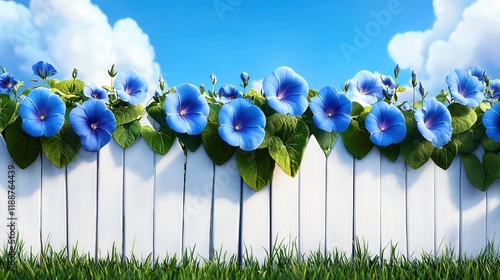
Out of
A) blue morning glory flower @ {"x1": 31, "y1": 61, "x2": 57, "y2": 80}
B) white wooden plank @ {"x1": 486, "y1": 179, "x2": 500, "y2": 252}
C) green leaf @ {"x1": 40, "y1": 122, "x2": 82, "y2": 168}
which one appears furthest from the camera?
white wooden plank @ {"x1": 486, "y1": 179, "x2": 500, "y2": 252}

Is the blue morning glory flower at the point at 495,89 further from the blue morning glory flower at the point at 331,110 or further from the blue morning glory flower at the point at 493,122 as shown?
the blue morning glory flower at the point at 331,110

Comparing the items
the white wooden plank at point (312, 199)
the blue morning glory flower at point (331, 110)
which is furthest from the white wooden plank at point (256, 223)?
the blue morning glory flower at point (331, 110)

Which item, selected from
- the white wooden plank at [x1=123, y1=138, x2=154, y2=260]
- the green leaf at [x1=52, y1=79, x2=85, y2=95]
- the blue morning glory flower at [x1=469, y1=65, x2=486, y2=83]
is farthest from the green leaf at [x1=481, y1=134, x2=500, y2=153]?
the green leaf at [x1=52, y1=79, x2=85, y2=95]

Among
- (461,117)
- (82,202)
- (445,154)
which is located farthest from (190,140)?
(461,117)

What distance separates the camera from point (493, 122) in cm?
248

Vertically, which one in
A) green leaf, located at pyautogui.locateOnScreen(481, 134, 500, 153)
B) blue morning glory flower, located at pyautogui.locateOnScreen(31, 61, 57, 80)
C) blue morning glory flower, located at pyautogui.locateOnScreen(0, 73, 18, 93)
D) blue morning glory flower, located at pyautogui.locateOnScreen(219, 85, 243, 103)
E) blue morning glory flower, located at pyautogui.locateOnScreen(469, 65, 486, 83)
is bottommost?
green leaf, located at pyautogui.locateOnScreen(481, 134, 500, 153)

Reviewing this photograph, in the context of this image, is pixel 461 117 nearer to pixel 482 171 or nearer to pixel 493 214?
pixel 482 171

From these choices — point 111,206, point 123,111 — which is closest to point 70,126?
point 123,111

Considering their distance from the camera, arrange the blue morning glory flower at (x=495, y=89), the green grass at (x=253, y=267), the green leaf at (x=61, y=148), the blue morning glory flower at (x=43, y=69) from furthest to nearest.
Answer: the blue morning glory flower at (x=495, y=89) → the blue morning glory flower at (x=43, y=69) → the green leaf at (x=61, y=148) → the green grass at (x=253, y=267)

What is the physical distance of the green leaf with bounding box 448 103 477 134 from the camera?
8.16 ft

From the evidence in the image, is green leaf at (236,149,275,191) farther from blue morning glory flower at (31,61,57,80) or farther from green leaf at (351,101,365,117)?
blue morning glory flower at (31,61,57,80)

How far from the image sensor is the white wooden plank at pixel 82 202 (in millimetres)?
2266

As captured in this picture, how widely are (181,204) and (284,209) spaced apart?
48 cm

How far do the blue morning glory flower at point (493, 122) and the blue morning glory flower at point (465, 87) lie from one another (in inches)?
3.1
